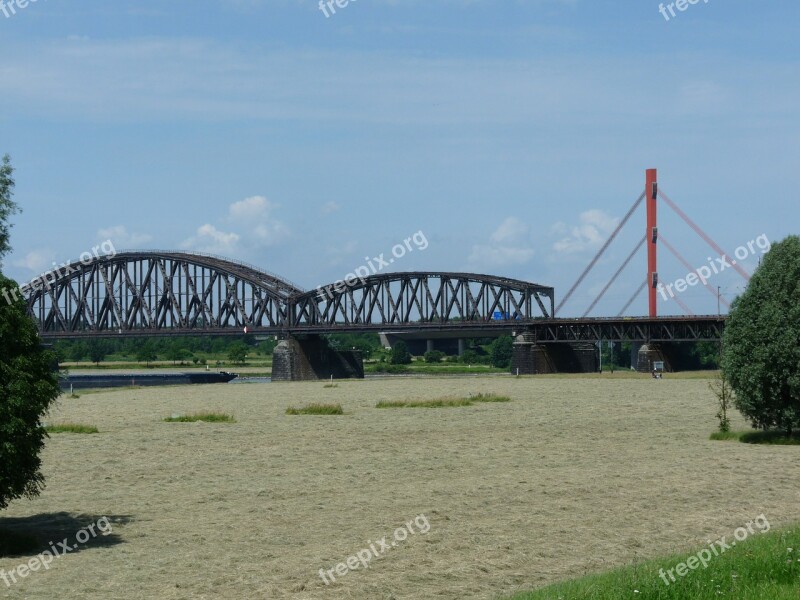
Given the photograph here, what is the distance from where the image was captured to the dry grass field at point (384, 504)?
18.5 meters

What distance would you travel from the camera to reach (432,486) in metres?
28.8

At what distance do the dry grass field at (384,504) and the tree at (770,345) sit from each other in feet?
5.38

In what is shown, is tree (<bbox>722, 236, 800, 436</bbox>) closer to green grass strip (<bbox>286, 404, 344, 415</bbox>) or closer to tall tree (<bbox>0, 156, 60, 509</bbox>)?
tall tree (<bbox>0, 156, 60, 509</bbox>)

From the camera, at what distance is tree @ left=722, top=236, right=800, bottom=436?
36250 millimetres

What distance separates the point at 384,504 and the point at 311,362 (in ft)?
471

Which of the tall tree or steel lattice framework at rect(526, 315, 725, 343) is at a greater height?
steel lattice framework at rect(526, 315, 725, 343)

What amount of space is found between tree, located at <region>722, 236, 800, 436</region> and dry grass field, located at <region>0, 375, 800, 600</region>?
164 centimetres

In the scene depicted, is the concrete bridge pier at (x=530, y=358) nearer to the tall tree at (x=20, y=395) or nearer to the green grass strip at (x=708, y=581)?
the tall tree at (x=20, y=395)

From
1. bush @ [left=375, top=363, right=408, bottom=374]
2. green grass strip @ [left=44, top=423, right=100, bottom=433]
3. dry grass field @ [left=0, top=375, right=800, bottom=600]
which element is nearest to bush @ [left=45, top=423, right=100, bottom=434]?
green grass strip @ [left=44, top=423, right=100, bottom=433]

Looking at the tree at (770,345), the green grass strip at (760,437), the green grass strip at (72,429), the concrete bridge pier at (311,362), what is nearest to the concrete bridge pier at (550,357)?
the concrete bridge pier at (311,362)

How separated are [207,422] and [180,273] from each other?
14509 centimetres

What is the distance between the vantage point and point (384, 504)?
25.8m

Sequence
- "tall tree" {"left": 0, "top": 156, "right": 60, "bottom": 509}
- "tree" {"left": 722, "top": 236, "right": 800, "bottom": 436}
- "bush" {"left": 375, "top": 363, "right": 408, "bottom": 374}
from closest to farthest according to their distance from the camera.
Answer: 1. "tall tree" {"left": 0, "top": 156, "right": 60, "bottom": 509}
2. "tree" {"left": 722, "top": 236, "right": 800, "bottom": 436}
3. "bush" {"left": 375, "top": 363, "right": 408, "bottom": 374}

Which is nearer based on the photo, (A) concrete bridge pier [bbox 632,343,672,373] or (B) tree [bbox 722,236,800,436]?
(B) tree [bbox 722,236,800,436]
